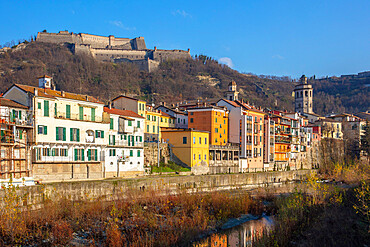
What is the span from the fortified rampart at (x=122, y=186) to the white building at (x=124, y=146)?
545 cm

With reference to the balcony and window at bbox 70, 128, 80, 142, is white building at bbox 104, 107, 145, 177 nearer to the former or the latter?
the balcony

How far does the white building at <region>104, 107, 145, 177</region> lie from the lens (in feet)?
154

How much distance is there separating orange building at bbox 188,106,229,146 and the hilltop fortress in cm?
10547

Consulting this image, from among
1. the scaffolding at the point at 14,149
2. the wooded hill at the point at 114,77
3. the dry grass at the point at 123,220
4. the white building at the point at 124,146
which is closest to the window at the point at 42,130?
the scaffolding at the point at 14,149

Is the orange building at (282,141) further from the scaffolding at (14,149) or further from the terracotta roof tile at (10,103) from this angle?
the terracotta roof tile at (10,103)

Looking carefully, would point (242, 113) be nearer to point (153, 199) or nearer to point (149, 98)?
point (153, 199)

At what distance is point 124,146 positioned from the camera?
160 ft

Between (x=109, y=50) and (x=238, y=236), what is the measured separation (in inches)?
6157

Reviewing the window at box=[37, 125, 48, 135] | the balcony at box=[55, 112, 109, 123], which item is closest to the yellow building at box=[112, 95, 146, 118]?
the balcony at box=[55, 112, 109, 123]

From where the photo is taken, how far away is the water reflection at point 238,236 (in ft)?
86.9

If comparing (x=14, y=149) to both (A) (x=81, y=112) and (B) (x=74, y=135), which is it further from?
(A) (x=81, y=112)

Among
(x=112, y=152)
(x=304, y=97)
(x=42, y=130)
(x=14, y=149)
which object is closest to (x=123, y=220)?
(x=14, y=149)

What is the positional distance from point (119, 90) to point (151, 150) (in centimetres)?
8458

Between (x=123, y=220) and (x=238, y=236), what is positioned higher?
(x=123, y=220)
